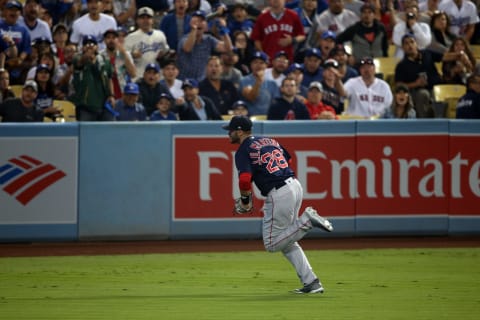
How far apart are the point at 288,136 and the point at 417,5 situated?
Result: 5.70 metres

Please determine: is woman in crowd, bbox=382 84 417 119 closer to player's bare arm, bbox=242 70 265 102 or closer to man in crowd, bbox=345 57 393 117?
man in crowd, bbox=345 57 393 117

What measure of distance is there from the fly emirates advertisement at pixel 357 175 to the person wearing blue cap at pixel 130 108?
3.66 ft

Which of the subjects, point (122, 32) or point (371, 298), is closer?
point (371, 298)

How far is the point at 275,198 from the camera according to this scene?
959 centimetres

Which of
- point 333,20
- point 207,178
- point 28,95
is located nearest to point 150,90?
point 28,95

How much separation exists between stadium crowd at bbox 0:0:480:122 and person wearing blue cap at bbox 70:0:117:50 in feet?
0.05

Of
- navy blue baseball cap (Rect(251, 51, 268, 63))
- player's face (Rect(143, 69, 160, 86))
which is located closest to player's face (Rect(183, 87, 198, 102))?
player's face (Rect(143, 69, 160, 86))

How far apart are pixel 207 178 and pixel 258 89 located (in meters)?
2.53

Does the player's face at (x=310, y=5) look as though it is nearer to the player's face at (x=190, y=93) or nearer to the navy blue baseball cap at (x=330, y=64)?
the navy blue baseball cap at (x=330, y=64)

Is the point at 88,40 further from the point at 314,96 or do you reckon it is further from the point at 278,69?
the point at 314,96

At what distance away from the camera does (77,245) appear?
13867 millimetres

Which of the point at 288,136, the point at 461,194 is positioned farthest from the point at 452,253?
the point at 288,136

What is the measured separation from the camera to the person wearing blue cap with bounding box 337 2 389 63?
696 inches

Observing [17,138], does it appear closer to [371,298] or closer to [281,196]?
[281,196]
